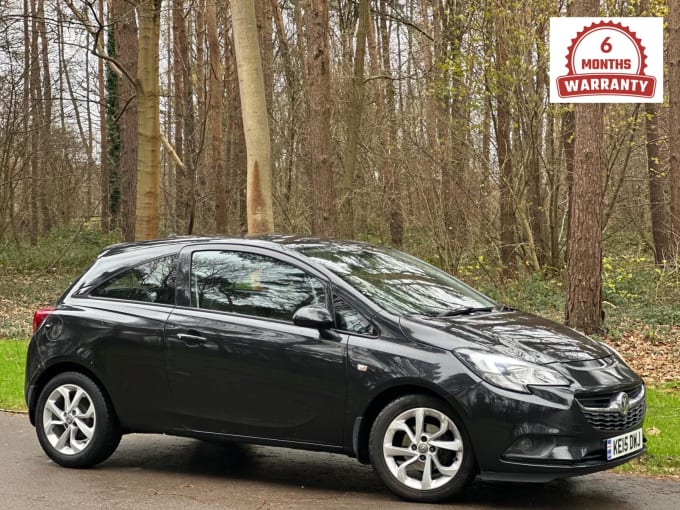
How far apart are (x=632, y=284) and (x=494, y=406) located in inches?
542

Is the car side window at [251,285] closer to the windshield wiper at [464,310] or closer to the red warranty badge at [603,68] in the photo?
the windshield wiper at [464,310]

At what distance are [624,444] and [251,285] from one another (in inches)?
106

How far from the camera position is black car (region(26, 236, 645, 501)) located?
5781 millimetres

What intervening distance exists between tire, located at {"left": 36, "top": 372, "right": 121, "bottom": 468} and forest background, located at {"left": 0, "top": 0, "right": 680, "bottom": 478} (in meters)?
4.82

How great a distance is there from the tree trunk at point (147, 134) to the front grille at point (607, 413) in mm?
11645

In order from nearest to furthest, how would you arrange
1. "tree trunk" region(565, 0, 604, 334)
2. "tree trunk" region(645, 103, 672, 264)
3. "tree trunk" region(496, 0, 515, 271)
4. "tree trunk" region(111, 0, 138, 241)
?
1. "tree trunk" region(565, 0, 604, 334)
2. "tree trunk" region(496, 0, 515, 271)
3. "tree trunk" region(645, 103, 672, 264)
4. "tree trunk" region(111, 0, 138, 241)

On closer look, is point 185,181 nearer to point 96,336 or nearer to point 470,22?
point 470,22

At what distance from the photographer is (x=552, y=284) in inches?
733

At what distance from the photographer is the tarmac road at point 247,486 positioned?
6090mm

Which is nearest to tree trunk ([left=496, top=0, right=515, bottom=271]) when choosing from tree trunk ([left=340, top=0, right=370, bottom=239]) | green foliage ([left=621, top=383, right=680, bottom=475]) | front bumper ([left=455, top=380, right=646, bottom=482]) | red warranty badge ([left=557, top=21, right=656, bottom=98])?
tree trunk ([left=340, top=0, right=370, bottom=239])

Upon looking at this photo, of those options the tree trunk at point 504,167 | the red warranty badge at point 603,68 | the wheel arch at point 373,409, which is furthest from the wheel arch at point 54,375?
the tree trunk at point 504,167

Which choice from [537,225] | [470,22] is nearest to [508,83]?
[470,22]

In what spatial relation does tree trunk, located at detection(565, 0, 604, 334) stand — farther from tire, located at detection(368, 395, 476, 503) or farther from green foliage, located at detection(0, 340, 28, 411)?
tire, located at detection(368, 395, 476, 503)

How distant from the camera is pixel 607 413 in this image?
5871 millimetres
